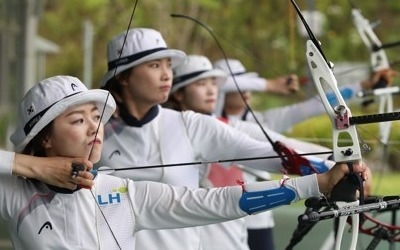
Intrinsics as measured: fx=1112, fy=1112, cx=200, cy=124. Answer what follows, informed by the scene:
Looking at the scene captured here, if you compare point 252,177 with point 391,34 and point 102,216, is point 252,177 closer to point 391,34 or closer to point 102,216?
point 102,216

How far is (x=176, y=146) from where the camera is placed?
421cm

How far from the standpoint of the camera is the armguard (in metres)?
3.12

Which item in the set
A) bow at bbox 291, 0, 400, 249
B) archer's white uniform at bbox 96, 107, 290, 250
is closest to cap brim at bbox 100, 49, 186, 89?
archer's white uniform at bbox 96, 107, 290, 250

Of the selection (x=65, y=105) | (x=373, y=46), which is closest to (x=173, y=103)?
(x=373, y=46)

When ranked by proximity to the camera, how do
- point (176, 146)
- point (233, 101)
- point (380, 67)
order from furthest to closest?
point (233, 101), point (380, 67), point (176, 146)

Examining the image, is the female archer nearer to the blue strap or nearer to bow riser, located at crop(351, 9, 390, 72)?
the blue strap

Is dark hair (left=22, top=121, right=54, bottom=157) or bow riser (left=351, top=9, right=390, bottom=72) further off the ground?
bow riser (left=351, top=9, right=390, bottom=72)

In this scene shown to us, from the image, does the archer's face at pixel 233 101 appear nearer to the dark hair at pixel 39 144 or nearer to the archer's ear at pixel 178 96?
the archer's ear at pixel 178 96

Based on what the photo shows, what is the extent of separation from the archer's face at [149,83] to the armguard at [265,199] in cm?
114

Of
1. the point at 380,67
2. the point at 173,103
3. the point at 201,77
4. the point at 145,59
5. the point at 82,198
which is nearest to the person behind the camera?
the point at 82,198

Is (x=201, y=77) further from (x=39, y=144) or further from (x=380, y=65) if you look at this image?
(x=39, y=144)

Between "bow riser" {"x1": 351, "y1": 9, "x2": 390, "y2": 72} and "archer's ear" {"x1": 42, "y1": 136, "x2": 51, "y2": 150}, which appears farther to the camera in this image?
"bow riser" {"x1": 351, "y1": 9, "x2": 390, "y2": 72}

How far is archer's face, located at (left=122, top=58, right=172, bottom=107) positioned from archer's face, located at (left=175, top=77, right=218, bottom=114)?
0.84 meters

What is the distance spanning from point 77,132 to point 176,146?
0.93m
